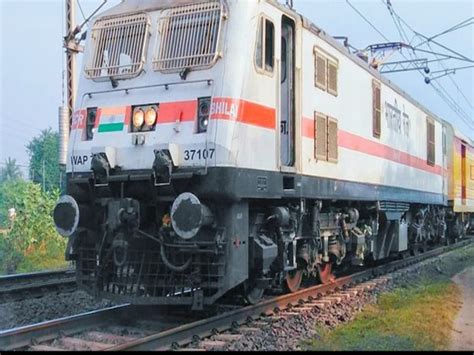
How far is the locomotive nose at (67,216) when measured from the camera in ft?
25.7

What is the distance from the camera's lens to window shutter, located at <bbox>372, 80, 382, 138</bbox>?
12.5 meters

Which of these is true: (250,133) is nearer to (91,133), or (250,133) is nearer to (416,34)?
(91,133)

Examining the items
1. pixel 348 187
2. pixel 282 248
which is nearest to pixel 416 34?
pixel 348 187

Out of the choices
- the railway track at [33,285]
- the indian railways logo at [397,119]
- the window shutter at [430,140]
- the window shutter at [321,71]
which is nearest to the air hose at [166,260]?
the railway track at [33,285]

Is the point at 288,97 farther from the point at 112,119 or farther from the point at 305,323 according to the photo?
the point at 305,323

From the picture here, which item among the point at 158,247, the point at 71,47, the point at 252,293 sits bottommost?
the point at 252,293

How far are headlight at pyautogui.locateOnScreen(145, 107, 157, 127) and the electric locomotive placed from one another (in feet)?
0.04

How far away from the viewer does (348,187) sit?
35.1 feet

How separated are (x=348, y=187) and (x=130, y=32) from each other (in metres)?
4.52

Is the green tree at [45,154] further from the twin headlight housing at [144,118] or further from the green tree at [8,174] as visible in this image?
the twin headlight housing at [144,118]

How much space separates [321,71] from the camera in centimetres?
966

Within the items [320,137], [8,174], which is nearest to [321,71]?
[320,137]

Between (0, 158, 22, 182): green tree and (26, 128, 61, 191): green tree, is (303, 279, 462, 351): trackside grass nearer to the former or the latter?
(0, 158, 22, 182): green tree

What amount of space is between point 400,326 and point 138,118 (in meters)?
4.15
